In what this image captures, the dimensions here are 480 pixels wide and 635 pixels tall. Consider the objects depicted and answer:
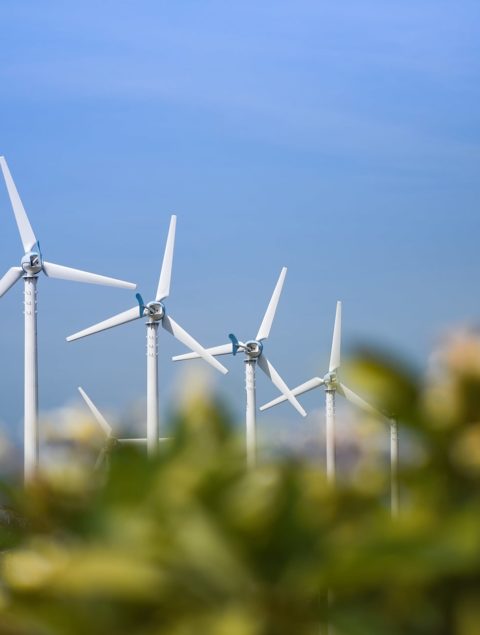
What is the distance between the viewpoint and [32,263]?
43.2m

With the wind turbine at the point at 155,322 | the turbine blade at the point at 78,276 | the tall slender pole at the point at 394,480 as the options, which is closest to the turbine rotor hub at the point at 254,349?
the wind turbine at the point at 155,322

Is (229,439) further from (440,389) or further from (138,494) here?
(440,389)

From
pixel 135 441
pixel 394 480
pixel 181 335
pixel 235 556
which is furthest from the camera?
pixel 181 335

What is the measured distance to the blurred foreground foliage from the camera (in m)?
2.60

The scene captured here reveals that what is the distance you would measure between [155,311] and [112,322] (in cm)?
216

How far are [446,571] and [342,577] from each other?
24 centimetres

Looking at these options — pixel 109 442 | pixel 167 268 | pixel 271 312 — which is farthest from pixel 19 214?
pixel 109 442

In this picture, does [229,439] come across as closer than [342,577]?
No

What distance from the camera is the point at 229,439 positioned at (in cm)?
292

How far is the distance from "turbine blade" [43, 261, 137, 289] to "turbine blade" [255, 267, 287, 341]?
14976 millimetres

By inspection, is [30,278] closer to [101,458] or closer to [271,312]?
[271,312]

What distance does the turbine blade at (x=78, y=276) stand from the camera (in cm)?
4347

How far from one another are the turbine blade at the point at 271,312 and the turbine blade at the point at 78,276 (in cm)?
1498

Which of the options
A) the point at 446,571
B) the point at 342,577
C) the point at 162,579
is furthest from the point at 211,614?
the point at 446,571
